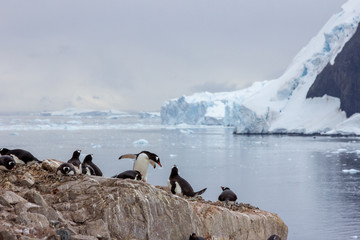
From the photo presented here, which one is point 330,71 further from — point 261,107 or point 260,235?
point 260,235

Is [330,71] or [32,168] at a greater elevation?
[330,71]

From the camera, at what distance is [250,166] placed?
154 ft

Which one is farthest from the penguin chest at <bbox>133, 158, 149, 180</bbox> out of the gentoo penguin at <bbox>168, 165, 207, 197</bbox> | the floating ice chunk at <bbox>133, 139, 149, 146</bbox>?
the floating ice chunk at <bbox>133, 139, 149, 146</bbox>

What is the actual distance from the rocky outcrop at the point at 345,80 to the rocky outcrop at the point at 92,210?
304ft

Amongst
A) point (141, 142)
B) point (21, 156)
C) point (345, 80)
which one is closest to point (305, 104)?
point (345, 80)

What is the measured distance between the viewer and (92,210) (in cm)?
795

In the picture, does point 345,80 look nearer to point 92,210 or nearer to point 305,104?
point 305,104

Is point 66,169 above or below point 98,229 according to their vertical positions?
above

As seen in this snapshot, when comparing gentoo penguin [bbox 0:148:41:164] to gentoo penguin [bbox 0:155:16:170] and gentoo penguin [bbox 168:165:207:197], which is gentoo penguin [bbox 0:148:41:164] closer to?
gentoo penguin [bbox 0:155:16:170]

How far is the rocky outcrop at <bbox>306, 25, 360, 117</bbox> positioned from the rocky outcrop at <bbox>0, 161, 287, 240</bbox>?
92.6m

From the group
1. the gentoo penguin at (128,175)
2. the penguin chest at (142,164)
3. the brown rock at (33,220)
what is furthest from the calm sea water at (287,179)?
the brown rock at (33,220)

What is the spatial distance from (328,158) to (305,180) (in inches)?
556

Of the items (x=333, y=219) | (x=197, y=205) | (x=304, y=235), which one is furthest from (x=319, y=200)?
(x=197, y=205)

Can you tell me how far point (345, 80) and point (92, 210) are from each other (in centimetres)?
10063
